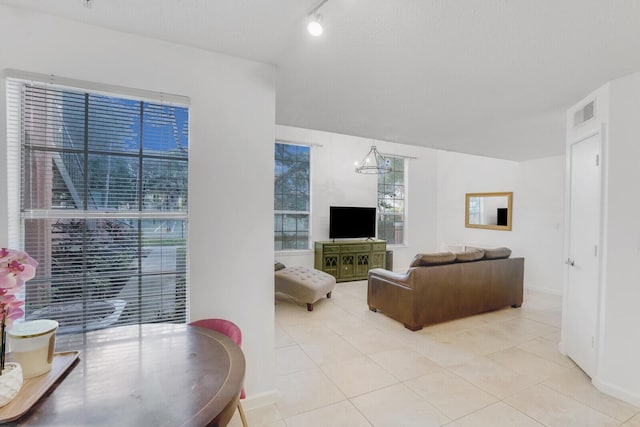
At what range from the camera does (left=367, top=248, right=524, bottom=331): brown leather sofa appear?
3.63m

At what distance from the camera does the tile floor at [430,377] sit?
2074 millimetres

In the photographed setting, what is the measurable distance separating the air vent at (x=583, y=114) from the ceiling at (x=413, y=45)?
115mm

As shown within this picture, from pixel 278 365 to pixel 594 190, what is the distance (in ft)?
10.3

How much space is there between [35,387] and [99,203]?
1.07 m

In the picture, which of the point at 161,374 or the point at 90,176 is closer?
the point at 161,374

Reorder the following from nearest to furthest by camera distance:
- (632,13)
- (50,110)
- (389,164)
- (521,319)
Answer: (632,13) → (50,110) → (521,319) → (389,164)

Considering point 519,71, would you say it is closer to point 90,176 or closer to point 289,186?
point 90,176

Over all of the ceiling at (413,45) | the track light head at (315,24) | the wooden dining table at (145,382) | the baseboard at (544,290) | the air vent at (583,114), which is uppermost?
the ceiling at (413,45)

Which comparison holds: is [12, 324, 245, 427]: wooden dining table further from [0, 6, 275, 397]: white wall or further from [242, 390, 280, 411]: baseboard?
[242, 390, 280, 411]: baseboard

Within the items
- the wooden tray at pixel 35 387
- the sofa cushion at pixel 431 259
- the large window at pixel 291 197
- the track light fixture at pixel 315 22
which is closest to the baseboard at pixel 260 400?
the wooden tray at pixel 35 387

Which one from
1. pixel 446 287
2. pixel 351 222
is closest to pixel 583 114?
pixel 446 287

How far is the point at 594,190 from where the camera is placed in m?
2.52

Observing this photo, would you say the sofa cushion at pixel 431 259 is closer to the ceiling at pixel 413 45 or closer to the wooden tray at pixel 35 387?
the ceiling at pixel 413 45

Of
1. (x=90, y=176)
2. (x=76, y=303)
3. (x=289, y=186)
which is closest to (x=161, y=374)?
(x=76, y=303)
